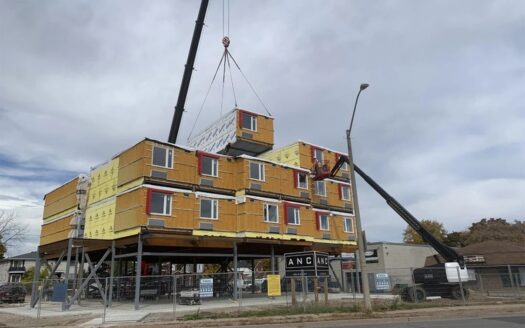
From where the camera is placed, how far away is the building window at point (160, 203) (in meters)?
28.9

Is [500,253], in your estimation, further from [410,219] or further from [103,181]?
[103,181]

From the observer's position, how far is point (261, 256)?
122 feet

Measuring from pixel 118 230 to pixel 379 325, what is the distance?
62.8ft

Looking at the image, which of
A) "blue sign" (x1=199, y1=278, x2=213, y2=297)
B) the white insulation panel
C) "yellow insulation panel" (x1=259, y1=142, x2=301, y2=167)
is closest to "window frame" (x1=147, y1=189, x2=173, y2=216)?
"blue sign" (x1=199, y1=278, x2=213, y2=297)

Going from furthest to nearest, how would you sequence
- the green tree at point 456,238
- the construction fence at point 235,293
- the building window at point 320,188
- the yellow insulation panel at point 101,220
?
the green tree at point 456,238 < the building window at point 320,188 < the yellow insulation panel at point 101,220 < the construction fence at point 235,293

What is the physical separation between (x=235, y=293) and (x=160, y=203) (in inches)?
297

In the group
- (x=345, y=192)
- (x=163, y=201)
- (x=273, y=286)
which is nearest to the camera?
(x=273, y=286)

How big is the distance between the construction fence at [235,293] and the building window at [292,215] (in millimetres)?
4903

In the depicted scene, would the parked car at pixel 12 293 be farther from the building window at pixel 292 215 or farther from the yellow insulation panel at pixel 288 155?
the yellow insulation panel at pixel 288 155

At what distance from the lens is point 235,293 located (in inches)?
1138

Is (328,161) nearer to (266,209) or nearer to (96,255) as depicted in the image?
(266,209)

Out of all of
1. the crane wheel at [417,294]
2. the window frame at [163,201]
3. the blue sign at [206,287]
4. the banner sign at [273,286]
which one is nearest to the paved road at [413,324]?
the banner sign at [273,286]

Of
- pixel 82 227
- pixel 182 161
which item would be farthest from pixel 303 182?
pixel 82 227

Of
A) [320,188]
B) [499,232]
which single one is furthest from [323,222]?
[499,232]
